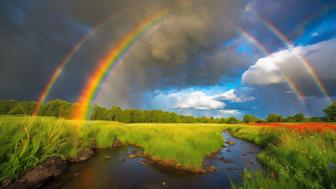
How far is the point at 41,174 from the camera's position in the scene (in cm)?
816

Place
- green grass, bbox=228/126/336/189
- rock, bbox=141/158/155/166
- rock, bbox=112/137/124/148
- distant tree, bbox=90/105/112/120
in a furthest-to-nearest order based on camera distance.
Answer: distant tree, bbox=90/105/112/120 → rock, bbox=112/137/124/148 → rock, bbox=141/158/155/166 → green grass, bbox=228/126/336/189

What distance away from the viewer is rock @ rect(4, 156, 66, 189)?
6.98 metres

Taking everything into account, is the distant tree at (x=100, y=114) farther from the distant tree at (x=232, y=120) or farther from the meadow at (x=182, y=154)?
the distant tree at (x=232, y=120)

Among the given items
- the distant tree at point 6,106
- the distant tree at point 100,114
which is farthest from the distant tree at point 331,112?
the distant tree at point 6,106

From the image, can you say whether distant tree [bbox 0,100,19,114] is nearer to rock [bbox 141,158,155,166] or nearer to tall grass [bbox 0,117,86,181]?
tall grass [bbox 0,117,86,181]

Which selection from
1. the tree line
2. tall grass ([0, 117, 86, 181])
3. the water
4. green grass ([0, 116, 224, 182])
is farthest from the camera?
the tree line

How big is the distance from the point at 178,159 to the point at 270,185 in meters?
7.72

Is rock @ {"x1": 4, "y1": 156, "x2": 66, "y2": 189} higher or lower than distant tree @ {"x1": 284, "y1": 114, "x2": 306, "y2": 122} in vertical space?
lower

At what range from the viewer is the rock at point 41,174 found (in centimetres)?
698

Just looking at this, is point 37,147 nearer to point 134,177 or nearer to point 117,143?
point 134,177

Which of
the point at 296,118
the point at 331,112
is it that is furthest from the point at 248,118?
the point at 331,112

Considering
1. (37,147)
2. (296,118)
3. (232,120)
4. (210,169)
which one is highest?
(296,118)

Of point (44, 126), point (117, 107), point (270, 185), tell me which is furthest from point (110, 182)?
point (117, 107)

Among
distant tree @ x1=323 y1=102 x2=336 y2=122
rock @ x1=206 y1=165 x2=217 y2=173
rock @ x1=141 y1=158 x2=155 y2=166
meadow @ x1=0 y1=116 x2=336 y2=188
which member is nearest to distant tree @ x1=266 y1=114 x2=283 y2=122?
distant tree @ x1=323 y1=102 x2=336 y2=122
